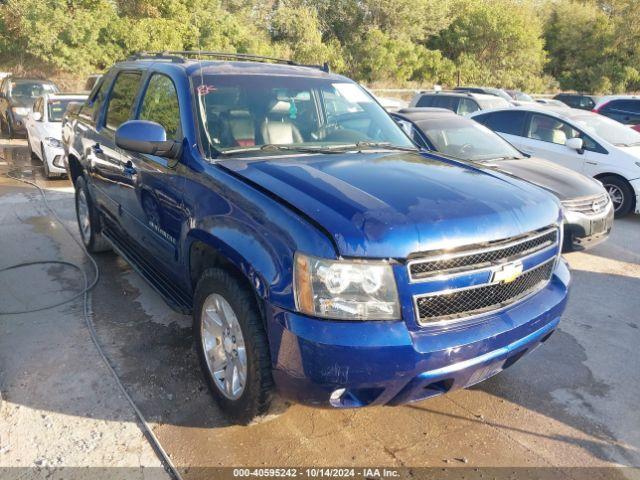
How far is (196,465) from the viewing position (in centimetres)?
269

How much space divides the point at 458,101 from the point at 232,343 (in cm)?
1136

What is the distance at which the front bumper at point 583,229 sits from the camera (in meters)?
5.75

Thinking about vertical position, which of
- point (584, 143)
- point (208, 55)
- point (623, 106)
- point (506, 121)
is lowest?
point (584, 143)

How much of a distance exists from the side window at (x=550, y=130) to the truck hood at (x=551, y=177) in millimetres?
2226

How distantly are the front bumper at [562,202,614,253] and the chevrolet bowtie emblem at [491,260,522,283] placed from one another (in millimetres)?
3393

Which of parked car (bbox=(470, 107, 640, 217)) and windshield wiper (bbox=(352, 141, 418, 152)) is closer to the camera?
windshield wiper (bbox=(352, 141, 418, 152))

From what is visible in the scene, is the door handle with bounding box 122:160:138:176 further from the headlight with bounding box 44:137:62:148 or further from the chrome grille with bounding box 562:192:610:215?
the headlight with bounding box 44:137:62:148

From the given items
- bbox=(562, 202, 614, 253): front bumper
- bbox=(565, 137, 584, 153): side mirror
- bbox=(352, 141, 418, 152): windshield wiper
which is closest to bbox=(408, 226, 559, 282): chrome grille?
bbox=(352, 141, 418, 152): windshield wiper

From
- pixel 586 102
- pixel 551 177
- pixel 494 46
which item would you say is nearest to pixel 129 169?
pixel 551 177

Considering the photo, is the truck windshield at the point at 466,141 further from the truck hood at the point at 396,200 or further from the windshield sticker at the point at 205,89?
the windshield sticker at the point at 205,89

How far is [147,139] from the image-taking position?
317 centimetres

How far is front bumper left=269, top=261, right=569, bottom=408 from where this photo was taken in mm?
2268

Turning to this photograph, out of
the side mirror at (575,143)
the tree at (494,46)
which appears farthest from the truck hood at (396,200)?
the tree at (494,46)

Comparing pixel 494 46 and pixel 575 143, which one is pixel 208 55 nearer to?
pixel 575 143
